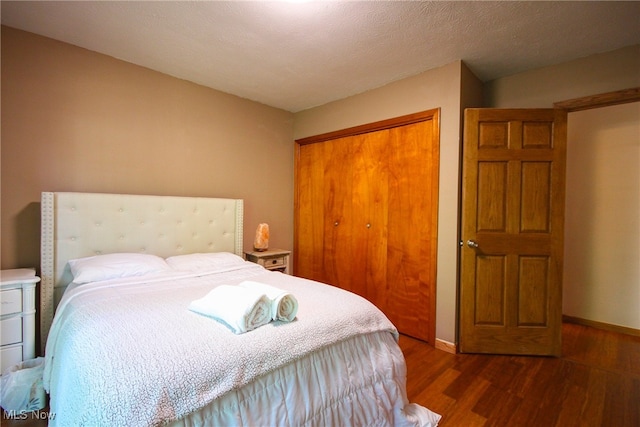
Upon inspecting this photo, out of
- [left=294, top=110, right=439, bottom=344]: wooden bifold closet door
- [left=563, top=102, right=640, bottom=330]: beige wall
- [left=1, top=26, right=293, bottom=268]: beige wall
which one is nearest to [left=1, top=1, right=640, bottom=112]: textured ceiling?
[left=1, top=26, right=293, bottom=268]: beige wall

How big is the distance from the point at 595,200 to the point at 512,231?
1.45 metres

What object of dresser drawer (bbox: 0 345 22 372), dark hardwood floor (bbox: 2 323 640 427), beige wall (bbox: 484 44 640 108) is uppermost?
beige wall (bbox: 484 44 640 108)

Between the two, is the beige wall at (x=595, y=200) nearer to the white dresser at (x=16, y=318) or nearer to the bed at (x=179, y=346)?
the bed at (x=179, y=346)

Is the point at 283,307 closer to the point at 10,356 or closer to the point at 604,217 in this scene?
the point at 10,356

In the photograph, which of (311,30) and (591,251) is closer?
(311,30)

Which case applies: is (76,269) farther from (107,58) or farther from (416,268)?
(416,268)

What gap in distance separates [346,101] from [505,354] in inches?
110

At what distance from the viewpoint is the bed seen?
89 centimetres

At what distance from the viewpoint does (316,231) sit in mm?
3436

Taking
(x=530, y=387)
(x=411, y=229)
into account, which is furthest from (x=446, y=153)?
(x=530, y=387)

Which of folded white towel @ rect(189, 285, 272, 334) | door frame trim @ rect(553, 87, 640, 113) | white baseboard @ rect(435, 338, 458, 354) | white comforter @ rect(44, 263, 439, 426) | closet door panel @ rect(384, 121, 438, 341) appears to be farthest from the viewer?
closet door panel @ rect(384, 121, 438, 341)

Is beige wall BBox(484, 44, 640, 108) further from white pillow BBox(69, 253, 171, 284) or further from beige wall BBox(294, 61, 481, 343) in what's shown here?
white pillow BBox(69, 253, 171, 284)

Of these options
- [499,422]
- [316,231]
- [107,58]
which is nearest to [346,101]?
[316,231]

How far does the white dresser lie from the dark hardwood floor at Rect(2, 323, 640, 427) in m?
0.35
